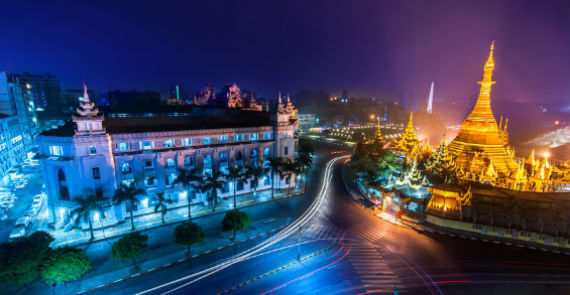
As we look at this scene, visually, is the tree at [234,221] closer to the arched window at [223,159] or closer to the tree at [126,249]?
the tree at [126,249]

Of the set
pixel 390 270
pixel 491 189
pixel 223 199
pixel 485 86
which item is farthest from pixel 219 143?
pixel 485 86

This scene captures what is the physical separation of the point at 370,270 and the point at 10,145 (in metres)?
93.5

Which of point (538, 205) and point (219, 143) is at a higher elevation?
point (219, 143)

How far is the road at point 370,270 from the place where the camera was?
99.5 ft

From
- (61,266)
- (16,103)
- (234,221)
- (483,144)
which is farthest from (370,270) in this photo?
(16,103)

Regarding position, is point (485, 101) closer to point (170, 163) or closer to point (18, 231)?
point (170, 163)

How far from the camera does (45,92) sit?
6260 inches

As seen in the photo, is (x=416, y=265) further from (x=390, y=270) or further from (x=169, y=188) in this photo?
(x=169, y=188)

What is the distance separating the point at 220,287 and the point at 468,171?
57408 mm

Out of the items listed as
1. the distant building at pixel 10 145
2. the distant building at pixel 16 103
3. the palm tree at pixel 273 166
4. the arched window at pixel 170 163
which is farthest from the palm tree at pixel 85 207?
the distant building at pixel 16 103

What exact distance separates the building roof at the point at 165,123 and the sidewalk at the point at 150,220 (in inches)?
603

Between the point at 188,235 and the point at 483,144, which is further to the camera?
the point at 483,144

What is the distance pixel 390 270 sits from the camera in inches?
1319

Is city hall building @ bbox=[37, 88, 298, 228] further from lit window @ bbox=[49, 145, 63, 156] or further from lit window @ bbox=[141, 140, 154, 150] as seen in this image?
lit window @ bbox=[141, 140, 154, 150]
